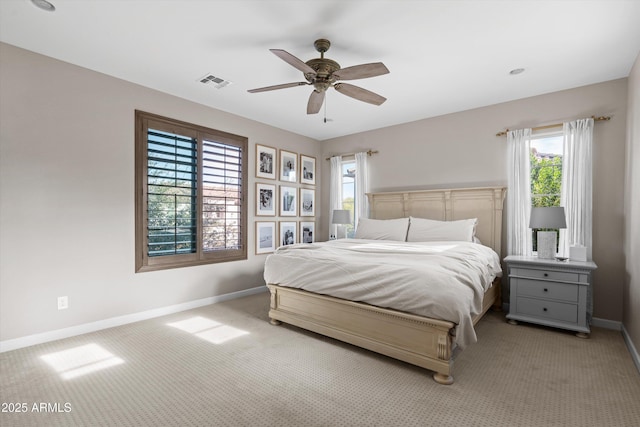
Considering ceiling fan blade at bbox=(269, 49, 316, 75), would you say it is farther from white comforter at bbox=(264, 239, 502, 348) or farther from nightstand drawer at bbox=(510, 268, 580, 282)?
nightstand drawer at bbox=(510, 268, 580, 282)

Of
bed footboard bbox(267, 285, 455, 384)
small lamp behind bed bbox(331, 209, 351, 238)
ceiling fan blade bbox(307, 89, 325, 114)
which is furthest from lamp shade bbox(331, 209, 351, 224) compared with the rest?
ceiling fan blade bbox(307, 89, 325, 114)

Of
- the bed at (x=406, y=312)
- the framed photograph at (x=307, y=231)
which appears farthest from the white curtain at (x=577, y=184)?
the framed photograph at (x=307, y=231)

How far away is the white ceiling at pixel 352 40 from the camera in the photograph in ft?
7.41

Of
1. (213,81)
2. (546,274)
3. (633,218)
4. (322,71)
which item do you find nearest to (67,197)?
(213,81)

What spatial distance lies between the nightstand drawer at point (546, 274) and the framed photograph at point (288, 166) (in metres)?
3.65

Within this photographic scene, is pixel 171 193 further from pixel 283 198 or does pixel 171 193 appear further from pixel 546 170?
pixel 546 170

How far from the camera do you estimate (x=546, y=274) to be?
3.20m

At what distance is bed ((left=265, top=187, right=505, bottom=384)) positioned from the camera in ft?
7.33

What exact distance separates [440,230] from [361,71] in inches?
97.3

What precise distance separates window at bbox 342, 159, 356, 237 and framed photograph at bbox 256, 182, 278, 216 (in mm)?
1417

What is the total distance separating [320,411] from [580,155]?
3.95 meters

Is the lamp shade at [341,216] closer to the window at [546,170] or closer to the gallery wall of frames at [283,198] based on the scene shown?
the gallery wall of frames at [283,198]

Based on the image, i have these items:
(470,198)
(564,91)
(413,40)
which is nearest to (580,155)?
(564,91)

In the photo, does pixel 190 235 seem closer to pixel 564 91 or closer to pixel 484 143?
pixel 484 143
